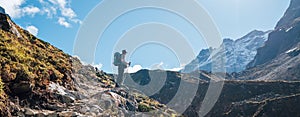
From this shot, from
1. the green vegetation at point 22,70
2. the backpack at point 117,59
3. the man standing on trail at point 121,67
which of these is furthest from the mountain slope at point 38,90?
the backpack at point 117,59

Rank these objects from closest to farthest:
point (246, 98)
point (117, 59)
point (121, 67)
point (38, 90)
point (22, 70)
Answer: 1. point (38, 90)
2. point (22, 70)
3. point (121, 67)
4. point (117, 59)
5. point (246, 98)

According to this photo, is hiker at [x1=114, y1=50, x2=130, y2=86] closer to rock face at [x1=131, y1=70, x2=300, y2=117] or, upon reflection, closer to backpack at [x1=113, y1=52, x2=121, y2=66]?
backpack at [x1=113, y1=52, x2=121, y2=66]

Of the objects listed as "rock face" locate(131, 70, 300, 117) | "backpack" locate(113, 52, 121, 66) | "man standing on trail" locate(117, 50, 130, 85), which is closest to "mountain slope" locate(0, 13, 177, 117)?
"man standing on trail" locate(117, 50, 130, 85)

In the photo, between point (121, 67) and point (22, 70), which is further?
point (121, 67)

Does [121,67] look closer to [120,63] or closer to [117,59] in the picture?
[120,63]

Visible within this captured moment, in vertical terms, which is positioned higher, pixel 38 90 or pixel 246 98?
pixel 246 98

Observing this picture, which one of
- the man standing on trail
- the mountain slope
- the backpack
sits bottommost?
the mountain slope

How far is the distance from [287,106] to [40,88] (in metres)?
61.2

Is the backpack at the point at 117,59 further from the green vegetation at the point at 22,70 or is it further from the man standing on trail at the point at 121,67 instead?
the green vegetation at the point at 22,70

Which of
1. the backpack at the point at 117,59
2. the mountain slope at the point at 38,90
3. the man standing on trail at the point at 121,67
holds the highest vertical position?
the backpack at the point at 117,59

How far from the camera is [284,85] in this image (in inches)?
3499

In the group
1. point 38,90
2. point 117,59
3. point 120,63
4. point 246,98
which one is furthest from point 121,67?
point 246,98

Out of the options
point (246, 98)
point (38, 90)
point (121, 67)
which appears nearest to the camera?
point (38, 90)

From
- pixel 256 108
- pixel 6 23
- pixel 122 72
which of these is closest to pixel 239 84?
pixel 256 108
